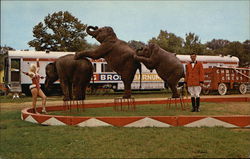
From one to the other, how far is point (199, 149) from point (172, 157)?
57cm

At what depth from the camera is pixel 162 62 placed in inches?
356

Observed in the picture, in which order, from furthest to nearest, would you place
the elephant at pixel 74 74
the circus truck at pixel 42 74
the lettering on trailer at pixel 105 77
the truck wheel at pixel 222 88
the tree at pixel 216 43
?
the tree at pixel 216 43 < the lettering on trailer at pixel 105 77 < the circus truck at pixel 42 74 < the truck wheel at pixel 222 88 < the elephant at pixel 74 74

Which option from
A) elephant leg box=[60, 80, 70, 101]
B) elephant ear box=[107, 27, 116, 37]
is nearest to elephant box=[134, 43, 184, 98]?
elephant ear box=[107, 27, 116, 37]

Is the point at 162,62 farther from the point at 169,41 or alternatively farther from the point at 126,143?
the point at 169,41

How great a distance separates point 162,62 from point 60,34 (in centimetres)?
2063

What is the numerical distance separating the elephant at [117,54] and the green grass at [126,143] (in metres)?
3.45

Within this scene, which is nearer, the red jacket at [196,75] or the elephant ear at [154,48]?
the red jacket at [196,75]

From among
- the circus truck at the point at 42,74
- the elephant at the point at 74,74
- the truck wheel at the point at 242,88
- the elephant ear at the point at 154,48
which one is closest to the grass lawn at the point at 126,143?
the elephant at the point at 74,74

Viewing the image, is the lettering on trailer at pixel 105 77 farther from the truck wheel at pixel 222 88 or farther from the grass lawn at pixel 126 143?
the grass lawn at pixel 126 143

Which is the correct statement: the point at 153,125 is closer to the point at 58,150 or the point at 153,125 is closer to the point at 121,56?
the point at 58,150

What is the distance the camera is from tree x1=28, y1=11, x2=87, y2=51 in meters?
27.6

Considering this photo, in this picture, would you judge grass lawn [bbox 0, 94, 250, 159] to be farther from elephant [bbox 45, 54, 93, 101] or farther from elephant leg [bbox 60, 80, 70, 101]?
elephant leg [bbox 60, 80, 70, 101]

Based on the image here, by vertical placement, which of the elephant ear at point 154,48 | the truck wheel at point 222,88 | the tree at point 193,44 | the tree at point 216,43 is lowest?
the truck wheel at point 222,88

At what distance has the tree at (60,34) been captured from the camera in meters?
27.6
